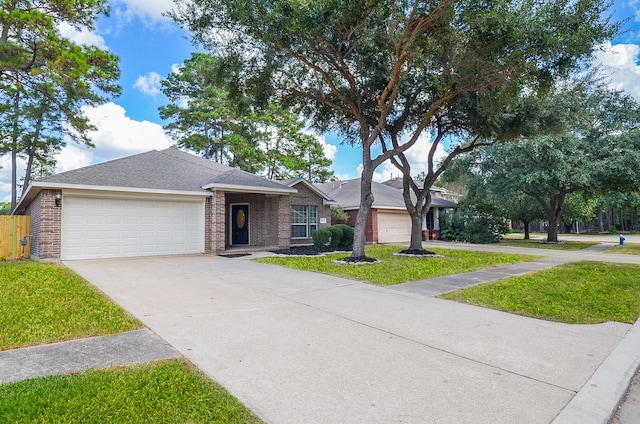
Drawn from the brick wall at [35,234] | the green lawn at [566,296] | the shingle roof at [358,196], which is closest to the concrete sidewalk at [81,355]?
the green lawn at [566,296]

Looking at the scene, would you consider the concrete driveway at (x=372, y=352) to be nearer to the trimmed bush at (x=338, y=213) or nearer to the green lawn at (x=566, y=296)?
the green lawn at (x=566, y=296)

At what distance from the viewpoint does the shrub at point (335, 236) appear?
53.3 ft

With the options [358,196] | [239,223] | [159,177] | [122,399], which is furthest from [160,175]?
[122,399]

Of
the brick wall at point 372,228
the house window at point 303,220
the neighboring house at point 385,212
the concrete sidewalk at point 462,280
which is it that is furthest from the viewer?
the neighboring house at point 385,212

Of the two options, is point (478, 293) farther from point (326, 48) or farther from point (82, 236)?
point (82, 236)

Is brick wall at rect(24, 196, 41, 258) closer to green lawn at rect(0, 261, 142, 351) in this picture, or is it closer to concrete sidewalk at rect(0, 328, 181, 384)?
green lawn at rect(0, 261, 142, 351)

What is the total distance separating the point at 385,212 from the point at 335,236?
6740 mm

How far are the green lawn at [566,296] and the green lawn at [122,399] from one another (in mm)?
4843

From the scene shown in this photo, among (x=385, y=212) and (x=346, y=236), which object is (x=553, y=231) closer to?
(x=385, y=212)

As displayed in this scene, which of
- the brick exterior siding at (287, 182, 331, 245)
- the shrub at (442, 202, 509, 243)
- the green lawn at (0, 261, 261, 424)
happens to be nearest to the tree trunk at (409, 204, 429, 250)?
the brick exterior siding at (287, 182, 331, 245)

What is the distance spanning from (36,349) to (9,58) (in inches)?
561

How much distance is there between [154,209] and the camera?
43.5 ft

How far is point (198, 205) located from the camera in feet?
47.0

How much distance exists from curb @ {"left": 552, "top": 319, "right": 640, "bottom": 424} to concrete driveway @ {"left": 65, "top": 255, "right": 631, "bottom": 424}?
0.08 metres
